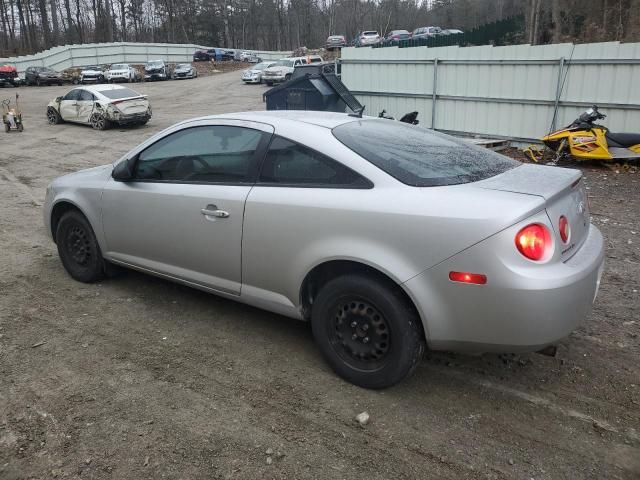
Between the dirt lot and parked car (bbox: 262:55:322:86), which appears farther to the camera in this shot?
parked car (bbox: 262:55:322:86)

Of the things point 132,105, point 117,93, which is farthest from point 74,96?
point 132,105

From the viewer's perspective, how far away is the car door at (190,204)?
372 centimetres

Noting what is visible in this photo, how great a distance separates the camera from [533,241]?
2770mm

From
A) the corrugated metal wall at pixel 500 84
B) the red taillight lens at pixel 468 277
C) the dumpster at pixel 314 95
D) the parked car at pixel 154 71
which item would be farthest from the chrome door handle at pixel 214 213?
the parked car at pixel 154 71

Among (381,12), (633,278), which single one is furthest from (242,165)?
(381,12)

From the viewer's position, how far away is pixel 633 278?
16.1 ft


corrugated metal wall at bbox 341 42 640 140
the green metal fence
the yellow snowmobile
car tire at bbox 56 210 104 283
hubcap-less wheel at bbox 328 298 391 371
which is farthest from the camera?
the green metal fence

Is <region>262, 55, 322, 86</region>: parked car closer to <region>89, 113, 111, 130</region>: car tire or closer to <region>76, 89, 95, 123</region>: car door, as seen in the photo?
<region>76, 89, 95, 123</region>: car door

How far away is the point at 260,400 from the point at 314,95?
10.2 m

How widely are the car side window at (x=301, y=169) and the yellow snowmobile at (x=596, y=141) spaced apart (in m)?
7.43

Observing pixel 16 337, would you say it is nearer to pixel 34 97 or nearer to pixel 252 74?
pixel 34 97

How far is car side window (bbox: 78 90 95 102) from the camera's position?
19812 millimetres

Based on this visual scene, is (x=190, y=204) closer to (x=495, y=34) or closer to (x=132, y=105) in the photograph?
(x=132, y=105)

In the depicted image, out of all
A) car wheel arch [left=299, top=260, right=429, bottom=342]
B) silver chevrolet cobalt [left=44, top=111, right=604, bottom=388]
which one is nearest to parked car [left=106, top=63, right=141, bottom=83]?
silver chevrolet cobalt [left=44, top=111, right=604, bottom=388]
